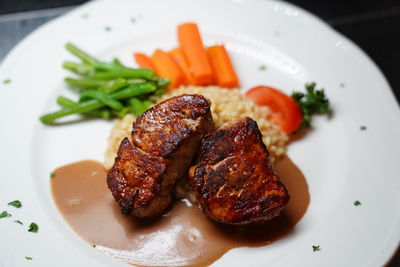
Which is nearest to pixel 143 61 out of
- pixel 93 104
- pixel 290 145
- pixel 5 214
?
pixel 93 104

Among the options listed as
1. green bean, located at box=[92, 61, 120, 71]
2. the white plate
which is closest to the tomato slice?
the white plate

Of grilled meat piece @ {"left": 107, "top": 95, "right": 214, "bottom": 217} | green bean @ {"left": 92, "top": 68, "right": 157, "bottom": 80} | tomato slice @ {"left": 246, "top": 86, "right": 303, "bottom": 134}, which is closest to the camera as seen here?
grilled meat piece @ {"left": 107, "top": 95, "right": 214, "bottom": 217}

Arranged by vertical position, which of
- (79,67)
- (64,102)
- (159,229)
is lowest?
(159,229)

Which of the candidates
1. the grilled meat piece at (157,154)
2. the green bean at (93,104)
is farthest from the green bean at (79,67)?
the grilled meat piece at (157,154)

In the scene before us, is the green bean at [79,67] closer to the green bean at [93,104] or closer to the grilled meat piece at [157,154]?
the green bean at [93,104]

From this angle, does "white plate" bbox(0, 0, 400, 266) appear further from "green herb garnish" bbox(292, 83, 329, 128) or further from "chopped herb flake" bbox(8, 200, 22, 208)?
"green herb garnish" bbox(292, 83, 329, 128)

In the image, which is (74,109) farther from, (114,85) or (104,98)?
(114,85)
